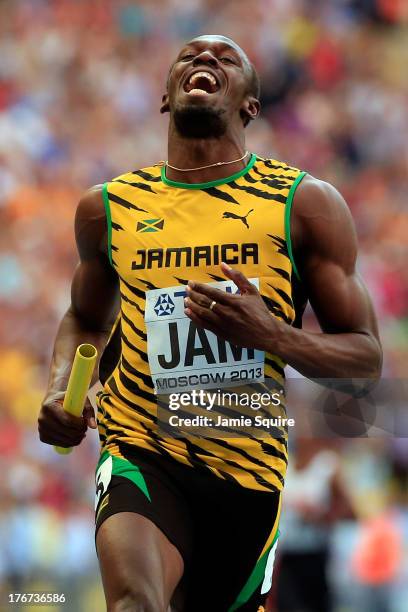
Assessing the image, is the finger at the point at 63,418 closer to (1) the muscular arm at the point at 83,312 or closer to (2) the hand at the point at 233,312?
(1) the muscular arm at the point at 83,312

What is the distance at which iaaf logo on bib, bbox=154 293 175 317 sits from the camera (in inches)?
161

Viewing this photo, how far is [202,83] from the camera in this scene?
444 cm

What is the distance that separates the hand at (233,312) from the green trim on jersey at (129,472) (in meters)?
0.59

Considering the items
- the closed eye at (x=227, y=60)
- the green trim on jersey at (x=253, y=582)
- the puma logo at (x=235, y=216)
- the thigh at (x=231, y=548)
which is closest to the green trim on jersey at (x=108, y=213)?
the puma logo at (x=235, y=216)

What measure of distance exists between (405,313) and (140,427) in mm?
6592

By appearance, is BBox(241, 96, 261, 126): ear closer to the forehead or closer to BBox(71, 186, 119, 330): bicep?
the forehead

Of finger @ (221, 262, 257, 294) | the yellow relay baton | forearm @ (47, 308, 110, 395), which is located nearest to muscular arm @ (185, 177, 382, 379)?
finger @ (221, 262, 257, 294)

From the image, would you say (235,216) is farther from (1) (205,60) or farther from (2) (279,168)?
(1) (205,60)

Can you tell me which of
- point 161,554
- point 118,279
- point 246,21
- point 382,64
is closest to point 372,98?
point 382,64

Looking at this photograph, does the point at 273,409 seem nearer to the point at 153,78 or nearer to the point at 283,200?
the point at 283,200

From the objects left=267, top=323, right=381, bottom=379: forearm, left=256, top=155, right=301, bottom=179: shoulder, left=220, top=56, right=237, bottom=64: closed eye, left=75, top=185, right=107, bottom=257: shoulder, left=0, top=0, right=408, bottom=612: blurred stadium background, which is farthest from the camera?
left=0, top=0, right=408, bottom=612: blurred stadium background

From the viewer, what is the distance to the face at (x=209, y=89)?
4387mm

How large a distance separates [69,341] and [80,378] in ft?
2.22

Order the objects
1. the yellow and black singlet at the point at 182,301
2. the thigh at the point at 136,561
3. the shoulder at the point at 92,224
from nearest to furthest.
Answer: the thigh at the point at 136,561, the yellow and black singlet at the point at 182,301, the shoulder at the point at 92,224
